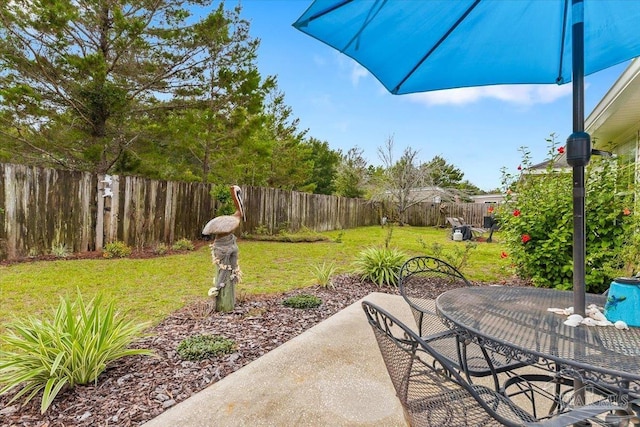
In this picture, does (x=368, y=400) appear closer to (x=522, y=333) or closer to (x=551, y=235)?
(x=522, y=333)

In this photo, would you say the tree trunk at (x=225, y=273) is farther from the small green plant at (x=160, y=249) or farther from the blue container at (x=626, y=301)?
the small green plant at (x=160, y=249)

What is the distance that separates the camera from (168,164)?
9.70m

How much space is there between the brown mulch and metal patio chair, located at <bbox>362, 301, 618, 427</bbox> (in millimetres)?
1414

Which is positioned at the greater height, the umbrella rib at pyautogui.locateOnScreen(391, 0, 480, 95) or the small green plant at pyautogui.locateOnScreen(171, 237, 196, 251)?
the umbrella rib at pyautogui.locateOnScreen(391, 0, 480, 95)

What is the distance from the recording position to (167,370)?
219cm

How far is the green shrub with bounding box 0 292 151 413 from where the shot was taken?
1.87 m

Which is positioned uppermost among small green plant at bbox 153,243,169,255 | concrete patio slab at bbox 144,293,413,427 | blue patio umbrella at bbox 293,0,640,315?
blue patio umbrella at bbox 293,0,640,315

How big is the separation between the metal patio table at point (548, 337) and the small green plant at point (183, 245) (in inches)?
272

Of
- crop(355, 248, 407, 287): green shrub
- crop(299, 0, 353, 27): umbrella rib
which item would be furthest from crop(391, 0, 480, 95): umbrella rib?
crop(355, 248, 407, 287): green shrub

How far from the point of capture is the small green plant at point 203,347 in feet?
7.83

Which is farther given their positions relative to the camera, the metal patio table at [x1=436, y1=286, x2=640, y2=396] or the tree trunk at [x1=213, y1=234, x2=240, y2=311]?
the tree trunk at [x1=213, y1=234, x2=240, y2=311]

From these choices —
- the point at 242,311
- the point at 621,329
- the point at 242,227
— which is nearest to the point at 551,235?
the point at 621,329

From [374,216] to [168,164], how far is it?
1059 centimetres

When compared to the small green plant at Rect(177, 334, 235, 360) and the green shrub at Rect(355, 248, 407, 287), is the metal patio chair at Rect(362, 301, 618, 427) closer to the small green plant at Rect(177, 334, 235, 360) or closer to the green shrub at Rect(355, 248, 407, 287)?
the small green plant at Rect(177, 334, 235, 360)
